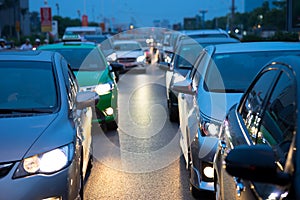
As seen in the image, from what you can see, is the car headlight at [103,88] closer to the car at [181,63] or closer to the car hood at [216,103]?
the car at [181,63]

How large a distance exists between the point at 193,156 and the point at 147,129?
4.74m

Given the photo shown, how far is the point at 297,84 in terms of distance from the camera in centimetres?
296

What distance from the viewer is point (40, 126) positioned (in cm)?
480

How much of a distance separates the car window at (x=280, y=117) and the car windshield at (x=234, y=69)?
9.90 feet

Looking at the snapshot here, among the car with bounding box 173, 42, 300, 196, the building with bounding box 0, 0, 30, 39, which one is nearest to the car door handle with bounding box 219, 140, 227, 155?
the car with bounding box 173, 42, 300, 196

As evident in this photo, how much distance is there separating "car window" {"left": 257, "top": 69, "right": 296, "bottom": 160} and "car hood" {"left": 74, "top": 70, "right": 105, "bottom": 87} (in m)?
6.77

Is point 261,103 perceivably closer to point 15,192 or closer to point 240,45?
point 15,192

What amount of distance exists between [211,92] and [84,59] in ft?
17.4

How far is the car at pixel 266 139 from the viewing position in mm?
2572

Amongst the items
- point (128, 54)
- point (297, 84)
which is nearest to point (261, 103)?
point (297, 84)

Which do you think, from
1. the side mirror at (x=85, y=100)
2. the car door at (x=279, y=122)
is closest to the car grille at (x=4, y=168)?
the side mirror at (x=85, y=100)

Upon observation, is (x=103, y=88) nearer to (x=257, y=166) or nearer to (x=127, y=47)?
(x=257, y=166)

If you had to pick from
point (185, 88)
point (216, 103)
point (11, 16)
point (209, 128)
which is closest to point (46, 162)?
point (209, 128)

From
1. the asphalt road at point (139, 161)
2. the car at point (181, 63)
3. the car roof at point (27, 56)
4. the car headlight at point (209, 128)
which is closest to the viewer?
the car headlight at point (209, 128)
